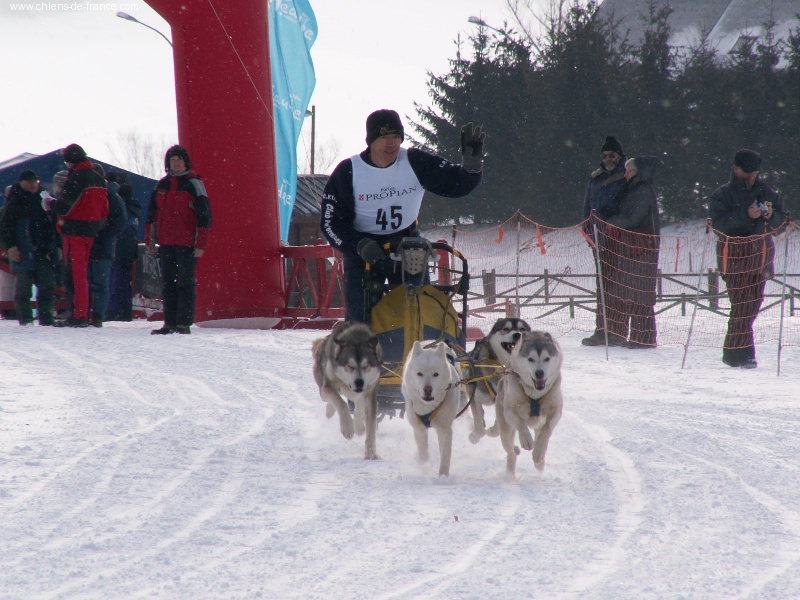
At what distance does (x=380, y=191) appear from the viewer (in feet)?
18.3

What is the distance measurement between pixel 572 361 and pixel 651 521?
6010mm

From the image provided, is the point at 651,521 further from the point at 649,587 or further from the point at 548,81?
the point at 548,81

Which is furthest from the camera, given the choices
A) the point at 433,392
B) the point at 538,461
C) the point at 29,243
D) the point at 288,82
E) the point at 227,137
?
the point at 288,82

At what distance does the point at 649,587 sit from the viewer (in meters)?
2.91

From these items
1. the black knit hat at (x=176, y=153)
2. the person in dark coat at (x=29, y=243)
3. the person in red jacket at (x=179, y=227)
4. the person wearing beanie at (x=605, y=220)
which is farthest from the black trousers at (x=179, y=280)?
the person wearing beanie at (x=605, y=220)

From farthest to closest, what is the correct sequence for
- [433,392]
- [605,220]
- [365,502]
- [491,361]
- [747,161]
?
1. [605,220]
2. [747,161]
3. [491,361]
4. [433,392]
5. [365,502]

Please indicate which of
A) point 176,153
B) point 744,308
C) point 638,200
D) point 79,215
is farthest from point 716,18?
point 79,215

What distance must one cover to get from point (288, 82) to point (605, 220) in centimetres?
483

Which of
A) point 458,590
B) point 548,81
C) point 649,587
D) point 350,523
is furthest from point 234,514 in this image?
point 548,81

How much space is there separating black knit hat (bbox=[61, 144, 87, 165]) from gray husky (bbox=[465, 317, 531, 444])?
6.82 m

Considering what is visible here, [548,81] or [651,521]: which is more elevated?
[548,81]

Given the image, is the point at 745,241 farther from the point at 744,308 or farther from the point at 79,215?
the point at 79,215

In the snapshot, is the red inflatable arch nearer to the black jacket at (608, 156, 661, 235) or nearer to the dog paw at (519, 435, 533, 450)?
the black jacket at (608, 156, 661, 235)

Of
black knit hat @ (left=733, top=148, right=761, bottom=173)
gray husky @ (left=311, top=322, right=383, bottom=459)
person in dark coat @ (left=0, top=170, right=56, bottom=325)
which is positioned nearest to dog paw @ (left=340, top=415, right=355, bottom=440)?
gray husky @ (left=311, top=322, right=383, bottom=459)
